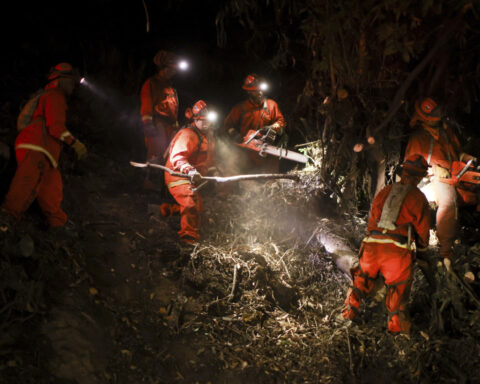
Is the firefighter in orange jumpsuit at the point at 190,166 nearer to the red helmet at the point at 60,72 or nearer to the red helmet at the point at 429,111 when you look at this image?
the red helmet at the point at 60,72

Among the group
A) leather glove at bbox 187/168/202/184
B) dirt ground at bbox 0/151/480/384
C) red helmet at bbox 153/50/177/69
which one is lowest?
dirt ground at bbox 0/151/480/384

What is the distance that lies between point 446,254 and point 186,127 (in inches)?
163

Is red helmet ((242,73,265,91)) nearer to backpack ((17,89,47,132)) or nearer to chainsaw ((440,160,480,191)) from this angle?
chainsaw ((440,160,480,191))

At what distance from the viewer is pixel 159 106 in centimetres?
657

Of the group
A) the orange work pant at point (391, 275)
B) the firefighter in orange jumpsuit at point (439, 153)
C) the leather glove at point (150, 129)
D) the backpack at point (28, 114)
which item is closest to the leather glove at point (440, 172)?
the firefighter in orange jumpsuit at point (439, 153)

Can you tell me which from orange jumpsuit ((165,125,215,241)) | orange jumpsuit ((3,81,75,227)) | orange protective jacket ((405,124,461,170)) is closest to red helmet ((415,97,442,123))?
orange protective jacket ((405,124,461,170))

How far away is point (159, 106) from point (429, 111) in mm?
4330

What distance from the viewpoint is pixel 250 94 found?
6.98 metres

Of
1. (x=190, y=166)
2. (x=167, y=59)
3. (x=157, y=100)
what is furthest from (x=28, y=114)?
(x=167, y=59)

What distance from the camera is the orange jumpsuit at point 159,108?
648 cm

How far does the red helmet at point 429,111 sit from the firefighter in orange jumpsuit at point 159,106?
13.2ft

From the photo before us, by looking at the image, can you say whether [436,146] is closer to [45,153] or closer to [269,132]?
[269,132]

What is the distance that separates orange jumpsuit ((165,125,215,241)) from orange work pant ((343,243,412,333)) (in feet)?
7.61

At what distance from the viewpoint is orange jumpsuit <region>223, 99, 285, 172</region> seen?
7047 mm
